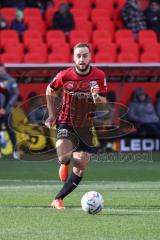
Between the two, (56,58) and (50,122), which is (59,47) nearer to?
(56,58)

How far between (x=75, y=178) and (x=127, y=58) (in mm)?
11644

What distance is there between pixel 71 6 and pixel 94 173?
8724mm

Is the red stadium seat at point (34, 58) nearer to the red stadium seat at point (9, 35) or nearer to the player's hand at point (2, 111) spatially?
the red stadium seat at point (9, 35)

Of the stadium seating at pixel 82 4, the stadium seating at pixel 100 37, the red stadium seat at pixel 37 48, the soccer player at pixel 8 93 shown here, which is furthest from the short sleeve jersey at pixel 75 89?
the stadium seating at pixel 82 4

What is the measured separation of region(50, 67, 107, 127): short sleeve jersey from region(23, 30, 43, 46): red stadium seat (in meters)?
11.0

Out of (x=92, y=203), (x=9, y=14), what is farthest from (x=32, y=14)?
(x=92, y=203)

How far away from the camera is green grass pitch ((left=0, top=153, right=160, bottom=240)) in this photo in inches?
352

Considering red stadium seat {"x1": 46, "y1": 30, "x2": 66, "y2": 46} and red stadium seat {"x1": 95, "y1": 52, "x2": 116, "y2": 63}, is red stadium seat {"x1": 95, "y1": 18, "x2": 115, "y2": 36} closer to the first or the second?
red stadium seat {"x1": 46, "y1": 30, "x2": 66, "y2": 46}

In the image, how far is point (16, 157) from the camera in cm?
1989

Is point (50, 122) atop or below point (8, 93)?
atop

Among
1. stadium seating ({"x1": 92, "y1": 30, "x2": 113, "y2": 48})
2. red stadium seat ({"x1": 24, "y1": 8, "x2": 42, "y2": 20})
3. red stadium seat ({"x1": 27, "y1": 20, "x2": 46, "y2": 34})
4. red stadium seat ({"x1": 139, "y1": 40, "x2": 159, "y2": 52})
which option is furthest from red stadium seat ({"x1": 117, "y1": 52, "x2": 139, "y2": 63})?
red stadium seat ({"x1": 24, "y1": 8, "x2": 42, "y2": 20})

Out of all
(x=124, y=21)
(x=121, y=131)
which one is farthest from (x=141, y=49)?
(x=121, y=131)

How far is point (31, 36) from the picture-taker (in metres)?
22.5

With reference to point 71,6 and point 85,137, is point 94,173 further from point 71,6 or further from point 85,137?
point 71,6
